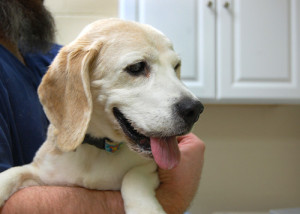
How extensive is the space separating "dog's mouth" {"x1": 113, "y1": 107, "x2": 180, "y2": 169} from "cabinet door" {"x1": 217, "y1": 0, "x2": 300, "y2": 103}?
2.76ft

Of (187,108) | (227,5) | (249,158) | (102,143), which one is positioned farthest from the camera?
(249,158)

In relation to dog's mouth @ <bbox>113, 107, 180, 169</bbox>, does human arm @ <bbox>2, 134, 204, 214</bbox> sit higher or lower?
lower

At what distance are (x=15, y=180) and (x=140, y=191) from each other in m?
0.33

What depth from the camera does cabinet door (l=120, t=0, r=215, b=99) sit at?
4.86 feet

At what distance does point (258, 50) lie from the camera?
151 cm

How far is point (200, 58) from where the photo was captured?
4.97 ft

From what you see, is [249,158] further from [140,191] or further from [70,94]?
[70,94]

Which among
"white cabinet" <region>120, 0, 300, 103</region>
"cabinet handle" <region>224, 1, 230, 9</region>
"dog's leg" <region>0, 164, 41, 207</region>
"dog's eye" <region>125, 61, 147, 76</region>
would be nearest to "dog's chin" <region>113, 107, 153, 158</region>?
"dog's eye" <region>125, 61, 147, 76</region>

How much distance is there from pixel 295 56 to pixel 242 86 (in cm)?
31

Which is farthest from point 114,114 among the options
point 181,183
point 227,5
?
point 227,5

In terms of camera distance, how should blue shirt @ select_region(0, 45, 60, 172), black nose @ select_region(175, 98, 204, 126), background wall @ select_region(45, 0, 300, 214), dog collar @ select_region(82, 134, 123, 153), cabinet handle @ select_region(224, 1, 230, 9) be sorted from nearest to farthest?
black nose @ select_region(175, 98, 204, 126)
dog collar @ select_region(82, 134, 123, 153)
blue shirt @ select_region(0, 45, 60, 172)
cabinet handle @ select_region(224, 1, 230, 9)
background wall @ select_region(45, 0, 300, 214)

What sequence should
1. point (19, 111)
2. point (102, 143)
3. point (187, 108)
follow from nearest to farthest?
point (187, 108) → point (102, 143) → point (19, 111)

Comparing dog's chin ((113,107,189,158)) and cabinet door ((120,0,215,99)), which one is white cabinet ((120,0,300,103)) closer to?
cabinet door ((120,0,215,99))

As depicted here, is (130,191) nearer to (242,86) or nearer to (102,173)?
(102,173)
